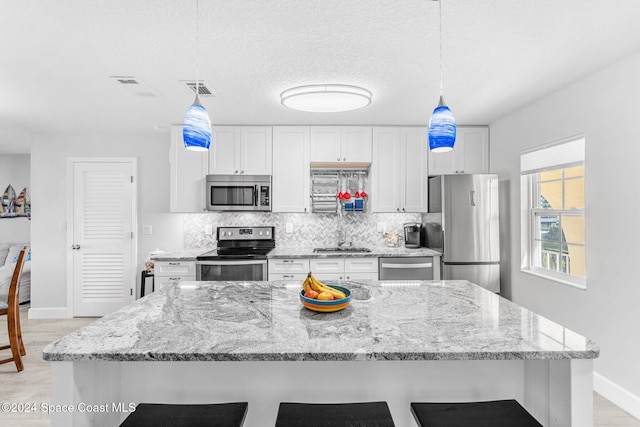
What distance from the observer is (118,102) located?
11.0 ft

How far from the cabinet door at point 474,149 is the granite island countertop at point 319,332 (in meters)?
2.67

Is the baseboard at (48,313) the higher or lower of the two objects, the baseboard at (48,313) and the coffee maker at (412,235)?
the lower

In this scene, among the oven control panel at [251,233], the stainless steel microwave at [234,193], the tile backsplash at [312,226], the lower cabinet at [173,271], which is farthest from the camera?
the tile backsplash at [312,226]

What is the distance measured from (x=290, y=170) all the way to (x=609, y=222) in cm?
299

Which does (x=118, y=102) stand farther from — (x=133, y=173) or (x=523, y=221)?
(x=523, y=221)

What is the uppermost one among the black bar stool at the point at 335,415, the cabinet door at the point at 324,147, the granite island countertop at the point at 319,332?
the cabinet door at the point at 324,147

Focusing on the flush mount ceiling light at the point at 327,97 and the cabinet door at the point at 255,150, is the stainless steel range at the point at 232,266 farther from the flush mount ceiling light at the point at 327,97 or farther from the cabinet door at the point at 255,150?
the flush mount ceiling light at the point at 327,97

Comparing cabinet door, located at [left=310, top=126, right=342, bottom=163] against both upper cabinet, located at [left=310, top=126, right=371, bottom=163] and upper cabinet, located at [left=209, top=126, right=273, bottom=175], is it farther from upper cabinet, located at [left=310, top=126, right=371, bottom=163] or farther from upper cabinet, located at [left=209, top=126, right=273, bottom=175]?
upper cabinet, located at [left=209, top=126, right=273, bottom=175]

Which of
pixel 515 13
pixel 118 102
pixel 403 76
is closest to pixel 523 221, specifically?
pixel 403 76

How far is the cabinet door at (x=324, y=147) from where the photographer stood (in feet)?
13.7

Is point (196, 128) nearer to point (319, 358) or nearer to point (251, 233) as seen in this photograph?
point (319, 358)

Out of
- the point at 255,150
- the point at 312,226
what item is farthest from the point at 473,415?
the point at 255,150

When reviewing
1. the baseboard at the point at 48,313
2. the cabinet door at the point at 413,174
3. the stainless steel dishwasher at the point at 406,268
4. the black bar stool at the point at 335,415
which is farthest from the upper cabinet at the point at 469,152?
the baseboard at the point at 48,313

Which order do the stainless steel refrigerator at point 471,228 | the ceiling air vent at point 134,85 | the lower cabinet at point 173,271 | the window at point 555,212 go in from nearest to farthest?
the ceiling air vent at point 134,85, the window at point 555,212, the stainless steel refrigerator at point 471,228, the lower cabinet at point 173,271
